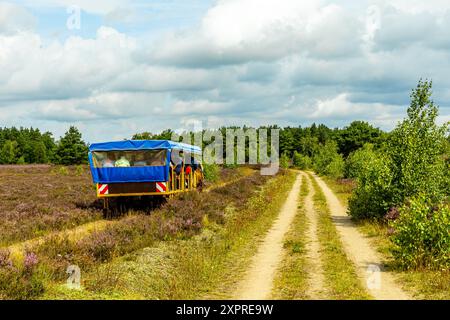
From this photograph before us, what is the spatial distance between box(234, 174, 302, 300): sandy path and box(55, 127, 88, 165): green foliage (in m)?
71.6

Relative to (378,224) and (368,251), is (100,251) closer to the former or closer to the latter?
(368,251)

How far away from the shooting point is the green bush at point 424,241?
486 inches

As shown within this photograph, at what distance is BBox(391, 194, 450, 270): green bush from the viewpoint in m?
12.3

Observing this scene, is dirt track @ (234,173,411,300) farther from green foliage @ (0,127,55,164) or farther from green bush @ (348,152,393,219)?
green foliage @ (0,127,55,164)

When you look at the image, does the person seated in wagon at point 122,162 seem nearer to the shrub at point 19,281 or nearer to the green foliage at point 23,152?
the shrub at point 19,281

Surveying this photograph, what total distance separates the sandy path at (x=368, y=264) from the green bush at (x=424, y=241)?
29.7 inches

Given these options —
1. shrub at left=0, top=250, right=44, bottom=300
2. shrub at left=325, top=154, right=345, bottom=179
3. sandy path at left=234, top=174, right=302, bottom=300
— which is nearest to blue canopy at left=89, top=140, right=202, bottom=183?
sandy path at left=234, top=174, right=302, bottom=300

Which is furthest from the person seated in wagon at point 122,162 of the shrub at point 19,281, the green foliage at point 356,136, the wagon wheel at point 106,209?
the green foliage at point 356,136

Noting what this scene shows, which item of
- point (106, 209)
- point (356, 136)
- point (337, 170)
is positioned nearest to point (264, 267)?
point (106, 209)

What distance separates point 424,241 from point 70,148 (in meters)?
81.6

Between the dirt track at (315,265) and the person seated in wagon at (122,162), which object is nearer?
the dirt track at (315,265)

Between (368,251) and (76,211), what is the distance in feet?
43.9

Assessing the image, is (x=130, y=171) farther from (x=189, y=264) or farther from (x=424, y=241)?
(x=424, y=241)
